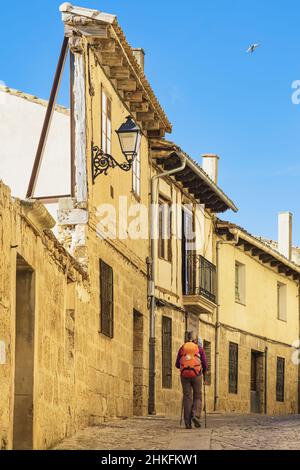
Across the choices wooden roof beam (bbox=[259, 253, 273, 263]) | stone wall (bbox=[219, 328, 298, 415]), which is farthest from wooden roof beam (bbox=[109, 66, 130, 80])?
wooden roof beam (bbox=[259, 253, 273, 263])

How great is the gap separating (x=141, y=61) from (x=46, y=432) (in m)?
12.3

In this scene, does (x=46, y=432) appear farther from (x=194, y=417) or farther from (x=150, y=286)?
(x=150, y=286)

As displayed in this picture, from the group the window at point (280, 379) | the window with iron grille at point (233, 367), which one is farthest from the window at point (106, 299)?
the window at point (280, 379)

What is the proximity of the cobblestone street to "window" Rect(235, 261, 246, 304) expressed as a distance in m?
13.5

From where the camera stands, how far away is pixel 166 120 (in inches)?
782

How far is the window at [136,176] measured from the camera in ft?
61.3

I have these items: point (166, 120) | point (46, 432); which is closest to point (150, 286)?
point (166, 120)

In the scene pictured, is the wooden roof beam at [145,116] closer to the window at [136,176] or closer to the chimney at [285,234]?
→ the window at [136,176]

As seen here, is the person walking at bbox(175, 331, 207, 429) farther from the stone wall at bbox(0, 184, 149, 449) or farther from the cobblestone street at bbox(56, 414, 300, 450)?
the stone wall at bbox(0, 184, 149, 449)

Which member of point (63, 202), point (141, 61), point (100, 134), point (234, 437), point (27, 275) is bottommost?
point (234, 437)

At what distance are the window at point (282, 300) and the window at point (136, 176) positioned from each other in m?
13.7

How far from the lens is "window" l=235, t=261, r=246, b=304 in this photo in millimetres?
28406

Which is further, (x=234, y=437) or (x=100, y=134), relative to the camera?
(x=100, y=134)

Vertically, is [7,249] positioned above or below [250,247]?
below
